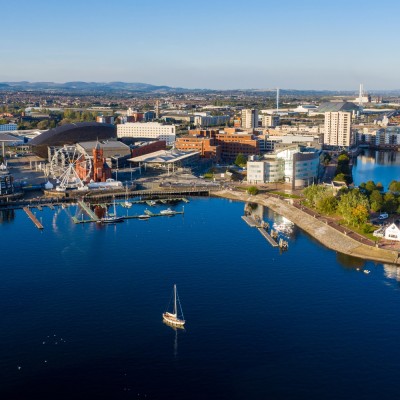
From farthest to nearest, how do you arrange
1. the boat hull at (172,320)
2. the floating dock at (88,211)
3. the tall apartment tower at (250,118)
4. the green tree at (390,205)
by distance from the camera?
the tall apartment tower at (250,118)
the floating dock at (88,211)
the green tree at (390,205)
the boat hull at (172,320)

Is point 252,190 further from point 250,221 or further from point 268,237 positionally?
point 268,237

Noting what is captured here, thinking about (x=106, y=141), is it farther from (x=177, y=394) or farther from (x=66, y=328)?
(x=177, y=394)

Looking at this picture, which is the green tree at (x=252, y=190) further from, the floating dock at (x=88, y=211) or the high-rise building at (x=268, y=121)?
the high-rise building at (x=268, y=121)

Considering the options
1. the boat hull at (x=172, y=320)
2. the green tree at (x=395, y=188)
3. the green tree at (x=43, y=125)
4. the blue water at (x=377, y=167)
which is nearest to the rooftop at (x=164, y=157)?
the blue water at (x=377, y=167)

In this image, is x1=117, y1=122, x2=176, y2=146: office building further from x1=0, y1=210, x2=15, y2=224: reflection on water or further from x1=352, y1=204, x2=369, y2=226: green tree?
x1=352, y1=204, x2=369, y2=226: green tree

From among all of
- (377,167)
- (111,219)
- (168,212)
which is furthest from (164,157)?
(377,167)

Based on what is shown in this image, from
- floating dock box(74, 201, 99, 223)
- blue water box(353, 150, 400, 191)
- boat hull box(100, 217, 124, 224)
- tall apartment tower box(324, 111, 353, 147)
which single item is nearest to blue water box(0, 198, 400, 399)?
boat hull box(100, 217, 124, 224)
